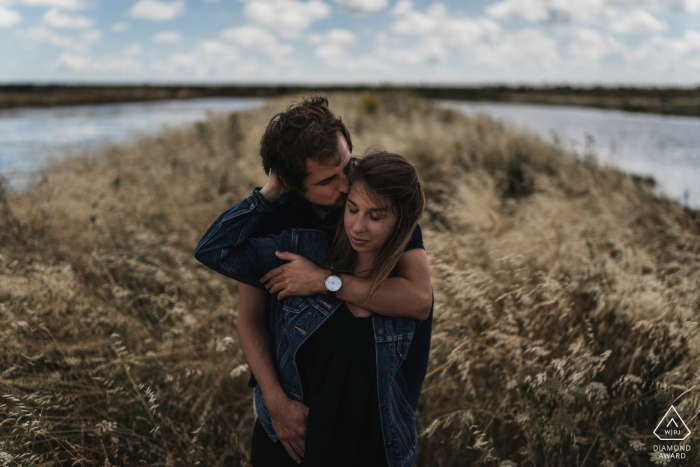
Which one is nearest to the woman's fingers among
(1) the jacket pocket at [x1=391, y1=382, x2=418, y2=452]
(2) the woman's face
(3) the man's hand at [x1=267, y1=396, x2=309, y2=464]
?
(3) the man's hand at [x1=267, y1=396, x2=309, y2=464]

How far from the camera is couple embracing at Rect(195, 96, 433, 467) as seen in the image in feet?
4.56

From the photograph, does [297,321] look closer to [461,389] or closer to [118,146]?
[461,389]

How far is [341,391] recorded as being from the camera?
4.69 feet

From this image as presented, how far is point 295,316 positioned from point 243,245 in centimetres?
32

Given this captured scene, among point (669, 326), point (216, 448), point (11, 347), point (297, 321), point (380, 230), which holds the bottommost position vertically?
point (216, 448)

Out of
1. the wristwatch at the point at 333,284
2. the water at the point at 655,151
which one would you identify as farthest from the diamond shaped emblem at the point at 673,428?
the water at the point at 655,151

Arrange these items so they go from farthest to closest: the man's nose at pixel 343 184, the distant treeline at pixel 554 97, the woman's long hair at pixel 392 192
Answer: the distant treeline at pixel 554 97, the man's nose at pixel 343 184, the woman's long hair at pixel 392 192

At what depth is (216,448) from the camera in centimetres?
235

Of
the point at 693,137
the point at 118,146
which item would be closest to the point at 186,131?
the point at 118,146

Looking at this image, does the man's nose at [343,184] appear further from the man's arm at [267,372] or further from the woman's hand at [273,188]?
the man's arm at [267,372]

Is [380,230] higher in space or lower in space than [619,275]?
higher

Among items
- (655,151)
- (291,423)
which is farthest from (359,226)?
(655,151)

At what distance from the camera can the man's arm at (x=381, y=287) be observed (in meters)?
1.40

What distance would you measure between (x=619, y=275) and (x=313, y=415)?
8.28 feet
